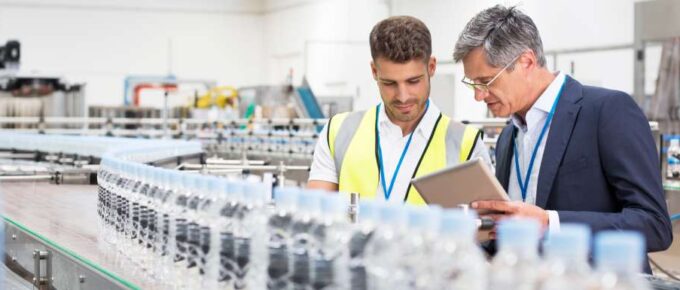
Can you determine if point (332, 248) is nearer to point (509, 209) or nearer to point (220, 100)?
point (509, 209)

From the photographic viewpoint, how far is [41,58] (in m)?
17.2

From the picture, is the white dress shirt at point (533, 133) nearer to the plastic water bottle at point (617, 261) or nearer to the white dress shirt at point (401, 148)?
the white dress shirt at point (401, 148)

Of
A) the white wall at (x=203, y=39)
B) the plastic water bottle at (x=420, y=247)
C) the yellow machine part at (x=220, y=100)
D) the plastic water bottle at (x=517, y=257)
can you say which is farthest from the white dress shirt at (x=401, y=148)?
the yellow machine part at (x=220, y=100)

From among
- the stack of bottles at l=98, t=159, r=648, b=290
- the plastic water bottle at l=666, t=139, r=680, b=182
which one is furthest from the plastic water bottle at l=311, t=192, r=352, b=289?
the plastic water bottle at l=666, t=139, r=680, b=182

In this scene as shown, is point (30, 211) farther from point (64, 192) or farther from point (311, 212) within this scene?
point (311, 212)

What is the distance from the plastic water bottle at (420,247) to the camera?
1133 mm

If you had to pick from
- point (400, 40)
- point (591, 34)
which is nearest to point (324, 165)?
point (400, 40)

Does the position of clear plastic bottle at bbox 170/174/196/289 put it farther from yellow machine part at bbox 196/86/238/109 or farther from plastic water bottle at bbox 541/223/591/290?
yellow machine part at bbox 196/86/238/109

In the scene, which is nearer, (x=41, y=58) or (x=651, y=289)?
(x=651, y=289)

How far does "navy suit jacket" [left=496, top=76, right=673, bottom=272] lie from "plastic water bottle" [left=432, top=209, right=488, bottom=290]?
0.94 metres

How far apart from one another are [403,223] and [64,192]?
3635 millimetres

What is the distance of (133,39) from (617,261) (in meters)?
17.8

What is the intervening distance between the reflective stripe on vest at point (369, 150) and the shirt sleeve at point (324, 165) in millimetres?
21

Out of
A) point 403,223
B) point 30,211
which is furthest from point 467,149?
point 30,211
